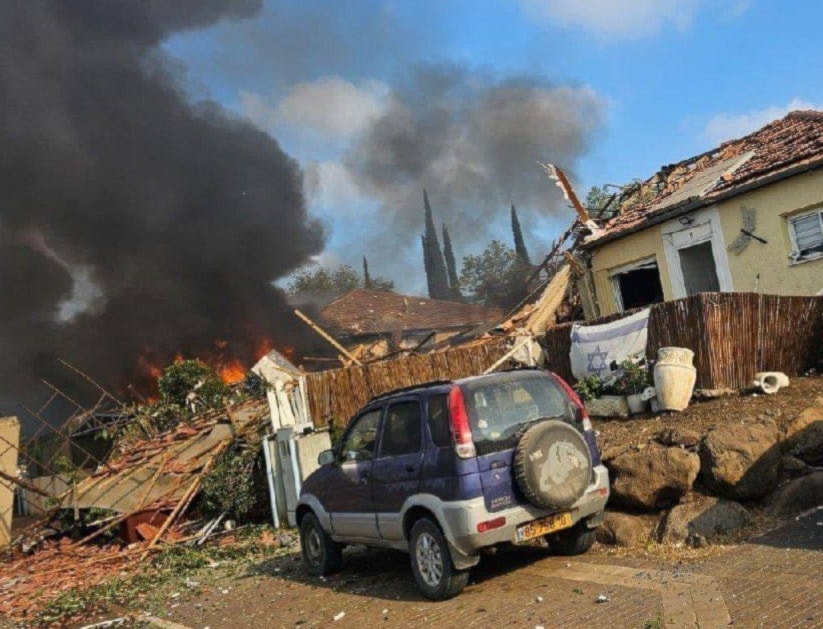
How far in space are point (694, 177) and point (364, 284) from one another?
52330 millimetres

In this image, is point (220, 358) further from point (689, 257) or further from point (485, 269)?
point (485, 269)

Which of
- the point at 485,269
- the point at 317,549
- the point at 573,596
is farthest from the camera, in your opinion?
the point at 485,269

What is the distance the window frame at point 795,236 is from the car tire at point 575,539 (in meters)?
8.23

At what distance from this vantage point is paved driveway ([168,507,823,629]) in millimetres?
4566

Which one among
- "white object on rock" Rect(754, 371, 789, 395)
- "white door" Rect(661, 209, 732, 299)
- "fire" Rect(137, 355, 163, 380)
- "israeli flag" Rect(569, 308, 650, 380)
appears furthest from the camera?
"fire" Rect(137, 355, 163, 380)

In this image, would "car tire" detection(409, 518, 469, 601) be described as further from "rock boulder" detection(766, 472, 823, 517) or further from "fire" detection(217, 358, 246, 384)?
"fire" detection(217, 358, 246, 384)

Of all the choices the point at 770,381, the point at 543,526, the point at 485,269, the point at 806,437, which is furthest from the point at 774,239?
the point at 485,269

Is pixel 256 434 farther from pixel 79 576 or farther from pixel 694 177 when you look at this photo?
pixel 694 177

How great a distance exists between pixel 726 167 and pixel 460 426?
38.8ft

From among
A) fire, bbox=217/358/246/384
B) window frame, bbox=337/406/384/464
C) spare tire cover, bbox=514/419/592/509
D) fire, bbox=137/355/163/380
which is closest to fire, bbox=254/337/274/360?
fire, bbox=217/358/246/384

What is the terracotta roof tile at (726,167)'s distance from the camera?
13.1 meters

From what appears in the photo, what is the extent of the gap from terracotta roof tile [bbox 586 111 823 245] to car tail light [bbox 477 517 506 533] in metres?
9.93

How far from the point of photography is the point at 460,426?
5.66 meters

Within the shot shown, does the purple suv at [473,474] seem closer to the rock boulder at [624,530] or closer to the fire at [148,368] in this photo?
the rock boulder at [624,530]
